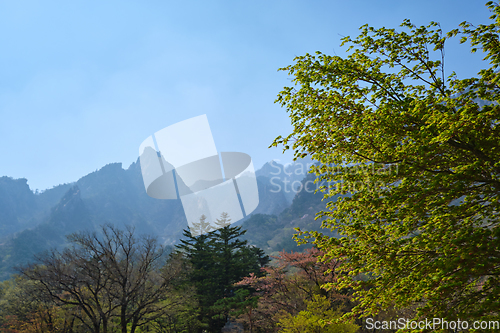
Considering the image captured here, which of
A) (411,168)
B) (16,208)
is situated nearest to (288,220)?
(411,168)

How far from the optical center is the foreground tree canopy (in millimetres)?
4031

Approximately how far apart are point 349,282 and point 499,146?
3827mm

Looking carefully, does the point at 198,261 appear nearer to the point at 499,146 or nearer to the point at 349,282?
the point at 349,282

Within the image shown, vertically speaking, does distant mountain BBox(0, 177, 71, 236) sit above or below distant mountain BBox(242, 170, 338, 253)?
above

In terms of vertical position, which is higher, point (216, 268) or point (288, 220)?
point (288, 220)

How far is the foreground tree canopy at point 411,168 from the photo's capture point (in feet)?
13.2

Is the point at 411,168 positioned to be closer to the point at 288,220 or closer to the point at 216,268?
the point at 216,268

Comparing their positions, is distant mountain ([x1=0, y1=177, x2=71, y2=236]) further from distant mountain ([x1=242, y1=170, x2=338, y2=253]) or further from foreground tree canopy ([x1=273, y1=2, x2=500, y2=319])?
Result: foreground tree canopy ([x1=273, y1=2, x2=500, y2=319])

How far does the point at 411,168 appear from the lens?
4355mm

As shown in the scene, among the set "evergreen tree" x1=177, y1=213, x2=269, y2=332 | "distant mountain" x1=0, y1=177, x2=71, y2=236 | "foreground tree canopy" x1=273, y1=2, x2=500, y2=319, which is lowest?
"evergreen tree" x1=177, y1=213, x2=269, y2=332

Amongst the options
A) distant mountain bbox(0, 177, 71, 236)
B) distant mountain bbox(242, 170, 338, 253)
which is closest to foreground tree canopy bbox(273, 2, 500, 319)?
distant mountain bbox(242, 170, 338, 253)

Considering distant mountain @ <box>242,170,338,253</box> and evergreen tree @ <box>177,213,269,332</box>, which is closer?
evergreen tree @ <box>177,213,269,332</box>

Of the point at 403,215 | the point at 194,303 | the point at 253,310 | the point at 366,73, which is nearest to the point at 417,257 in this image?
the point at 403,215

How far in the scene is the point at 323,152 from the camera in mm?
5875
